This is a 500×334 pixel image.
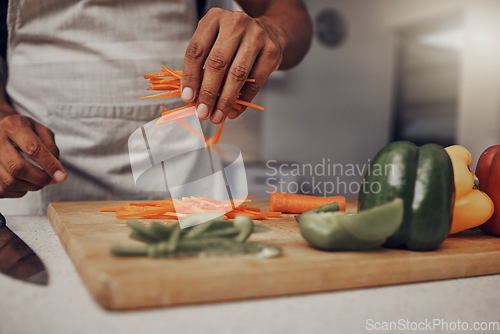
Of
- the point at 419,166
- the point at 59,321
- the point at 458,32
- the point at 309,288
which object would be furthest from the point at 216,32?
the point at 458,32

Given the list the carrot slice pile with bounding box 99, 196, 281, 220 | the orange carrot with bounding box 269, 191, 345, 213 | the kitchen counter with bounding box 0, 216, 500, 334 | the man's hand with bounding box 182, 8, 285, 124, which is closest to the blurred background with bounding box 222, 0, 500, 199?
the orange carrot with bounding box 269, 191, 345, 213

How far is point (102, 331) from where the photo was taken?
70cm

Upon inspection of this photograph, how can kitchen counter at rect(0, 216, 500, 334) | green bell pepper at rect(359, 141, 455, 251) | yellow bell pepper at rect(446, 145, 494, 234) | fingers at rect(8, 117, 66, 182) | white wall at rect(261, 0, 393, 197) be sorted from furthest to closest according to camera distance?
white wall at rect(261, 0, 393, 197)
fingers at rect(8, 117, 66, 182)
yellow bell pepper at rect(446, 145, 494, 234)
green bell pepper at rect(359, 141, 455, 251)
kitchen counter at rect(0, 216, 500, 334)

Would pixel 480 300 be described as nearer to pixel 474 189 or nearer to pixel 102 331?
pixel 474 189

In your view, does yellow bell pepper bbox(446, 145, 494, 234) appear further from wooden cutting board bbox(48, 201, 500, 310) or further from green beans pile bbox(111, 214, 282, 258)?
green beans pile bbox(111, 214, 282, 258)

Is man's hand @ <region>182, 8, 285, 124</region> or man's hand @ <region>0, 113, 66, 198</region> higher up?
man's hand @ <region>182, 8, 285, 124</region>

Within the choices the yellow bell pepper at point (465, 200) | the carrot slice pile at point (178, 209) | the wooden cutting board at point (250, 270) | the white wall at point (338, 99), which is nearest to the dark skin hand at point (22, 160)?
the carrot slice pile at point (178, 209)

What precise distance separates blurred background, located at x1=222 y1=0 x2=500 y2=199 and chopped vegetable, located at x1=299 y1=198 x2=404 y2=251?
11.0ft

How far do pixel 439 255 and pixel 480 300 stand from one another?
5.2 inches

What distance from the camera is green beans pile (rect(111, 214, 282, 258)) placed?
878 mm

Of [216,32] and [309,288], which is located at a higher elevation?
[216,32]

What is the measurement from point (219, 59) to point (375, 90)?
16.4 feet

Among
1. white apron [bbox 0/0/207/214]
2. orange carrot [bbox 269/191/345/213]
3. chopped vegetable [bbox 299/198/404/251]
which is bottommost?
orange carrot [bbox 269/191/345/213]

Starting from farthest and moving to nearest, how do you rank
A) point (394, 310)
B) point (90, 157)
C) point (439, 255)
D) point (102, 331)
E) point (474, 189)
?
point (90, 157), point (474, 189), point (439, 255), point (394, 310), point (102, 331)
